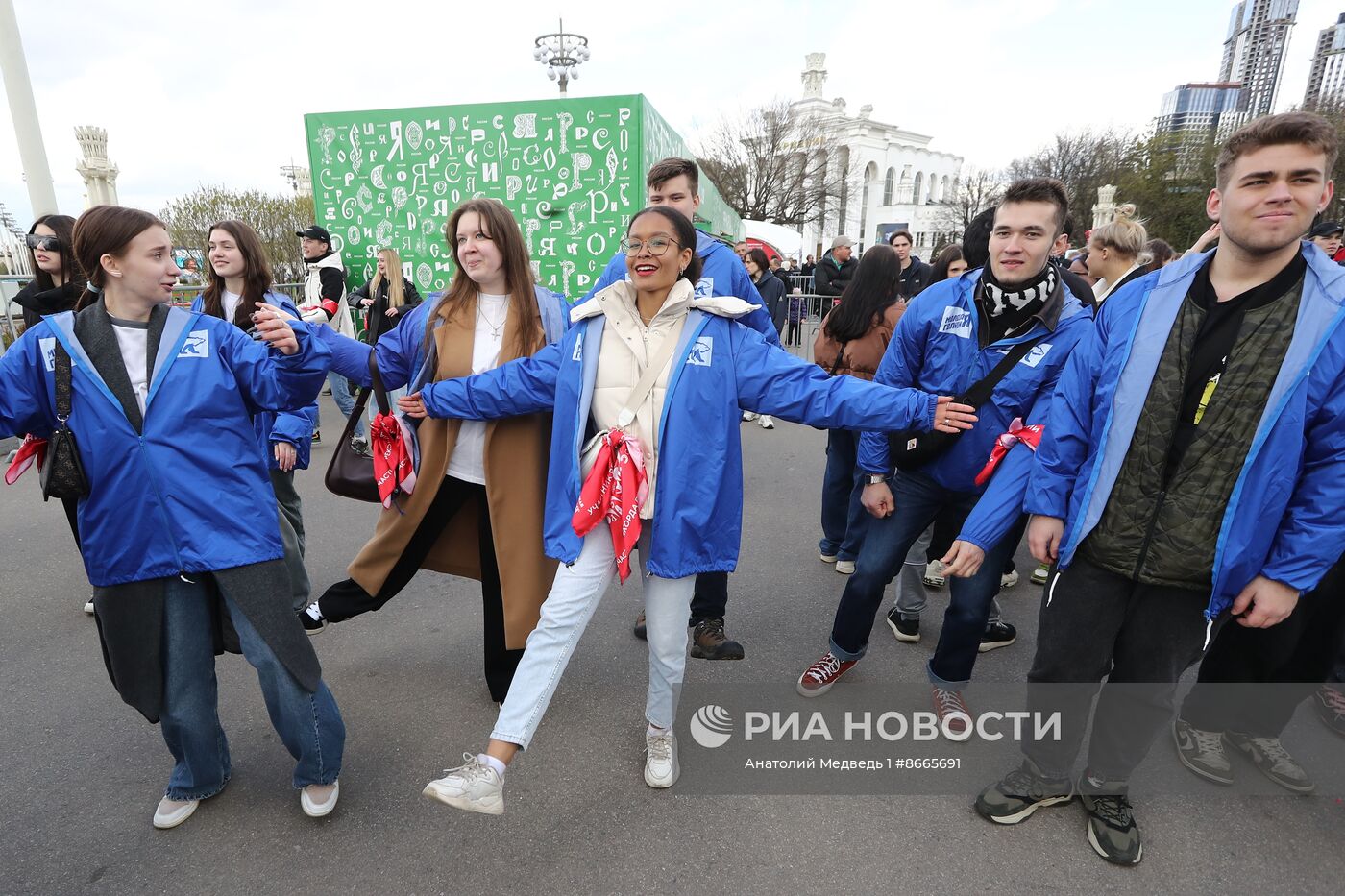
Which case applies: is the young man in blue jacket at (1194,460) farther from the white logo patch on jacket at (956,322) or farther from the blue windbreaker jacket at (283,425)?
the blue windbreaker jacket at (283,425)

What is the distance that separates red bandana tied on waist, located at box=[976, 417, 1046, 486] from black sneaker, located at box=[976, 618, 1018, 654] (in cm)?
145

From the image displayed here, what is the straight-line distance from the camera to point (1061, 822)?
95.0 inches

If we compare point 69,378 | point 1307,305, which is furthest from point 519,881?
point 1307,305

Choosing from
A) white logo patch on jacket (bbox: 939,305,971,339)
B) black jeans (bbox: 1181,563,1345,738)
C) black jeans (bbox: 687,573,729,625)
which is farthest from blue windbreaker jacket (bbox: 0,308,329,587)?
black jeans (bbox: 1181,563,1345,738)

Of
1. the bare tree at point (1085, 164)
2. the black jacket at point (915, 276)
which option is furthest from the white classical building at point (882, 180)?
the black jacket at point (915, 276)

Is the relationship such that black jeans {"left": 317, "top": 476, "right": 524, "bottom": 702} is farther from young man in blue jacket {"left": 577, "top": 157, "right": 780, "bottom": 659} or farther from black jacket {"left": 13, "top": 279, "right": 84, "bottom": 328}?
black jacket {"left": 13, "top": 279, "right": 84, "bottom": 328}

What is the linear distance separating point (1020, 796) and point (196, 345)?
3.04 meters

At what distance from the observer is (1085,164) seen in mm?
35625

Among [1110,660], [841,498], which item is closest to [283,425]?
[841,498]

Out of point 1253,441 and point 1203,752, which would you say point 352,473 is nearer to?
point 1253,441

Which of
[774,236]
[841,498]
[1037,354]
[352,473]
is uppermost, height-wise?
[774,236]

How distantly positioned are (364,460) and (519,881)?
71.0 inches

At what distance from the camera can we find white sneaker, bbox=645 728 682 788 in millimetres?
2560

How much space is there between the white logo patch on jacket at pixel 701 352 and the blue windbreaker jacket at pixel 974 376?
92 cm
